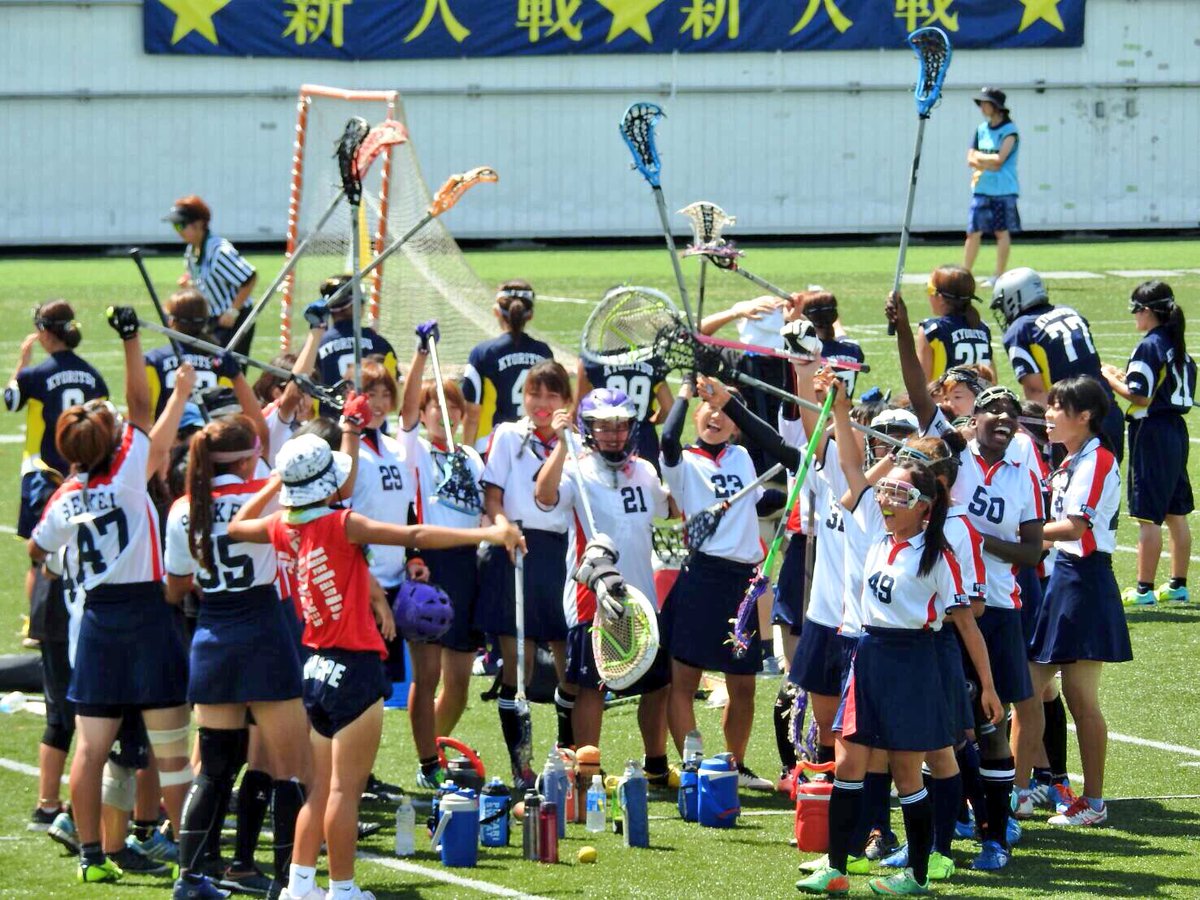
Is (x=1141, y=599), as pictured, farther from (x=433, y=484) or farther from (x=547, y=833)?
(x=547, y=833)

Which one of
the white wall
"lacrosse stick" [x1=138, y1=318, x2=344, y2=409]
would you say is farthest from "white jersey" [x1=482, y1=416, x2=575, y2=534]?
the white wall

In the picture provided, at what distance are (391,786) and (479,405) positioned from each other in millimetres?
2997

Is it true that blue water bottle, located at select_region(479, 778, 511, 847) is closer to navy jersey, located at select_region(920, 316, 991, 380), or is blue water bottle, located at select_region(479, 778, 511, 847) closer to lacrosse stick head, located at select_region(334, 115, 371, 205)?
lacrosse stick head, located at select_region(334, 115, 371, 205)

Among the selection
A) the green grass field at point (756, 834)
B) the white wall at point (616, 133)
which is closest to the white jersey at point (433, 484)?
the green grass field at point (756, 834)

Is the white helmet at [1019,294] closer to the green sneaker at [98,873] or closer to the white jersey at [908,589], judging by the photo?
the white jersey at [908,589]

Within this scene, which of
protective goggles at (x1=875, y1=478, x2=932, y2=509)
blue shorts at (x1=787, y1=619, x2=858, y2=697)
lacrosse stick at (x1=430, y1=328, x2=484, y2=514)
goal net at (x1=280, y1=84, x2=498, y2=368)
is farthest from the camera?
goal net at (x1=280, y1=84, x2=498, y2=368)

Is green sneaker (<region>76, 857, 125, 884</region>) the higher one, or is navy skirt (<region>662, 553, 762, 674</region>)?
navy skirt (<region>662, 553, 762, 674</region>)

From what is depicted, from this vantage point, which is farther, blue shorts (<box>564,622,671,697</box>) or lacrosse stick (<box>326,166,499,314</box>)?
lacrosse stick (<box>326,166,499,314</box>)

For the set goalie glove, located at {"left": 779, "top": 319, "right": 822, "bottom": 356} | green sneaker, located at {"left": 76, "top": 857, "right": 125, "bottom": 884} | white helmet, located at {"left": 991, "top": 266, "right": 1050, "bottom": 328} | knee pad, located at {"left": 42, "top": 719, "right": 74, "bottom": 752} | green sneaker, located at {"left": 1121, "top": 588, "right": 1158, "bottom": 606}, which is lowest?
green sneaker, located at {"left": 76, "top": 857, "right": 125, "bottom": 884}

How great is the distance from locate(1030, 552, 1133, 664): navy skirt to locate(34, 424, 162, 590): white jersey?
367cm

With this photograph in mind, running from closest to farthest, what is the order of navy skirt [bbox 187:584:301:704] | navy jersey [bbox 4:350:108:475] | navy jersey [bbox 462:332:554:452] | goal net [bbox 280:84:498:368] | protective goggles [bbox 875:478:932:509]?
protective goggles [bbox 875:478:932:509] → navy skirt [bbox 187:584:301:704] → navy jersey [bbox 4:350:108:475] → navy jersey [bbox 462:332:554:452] → goal net [bbox 280:84:498:368]

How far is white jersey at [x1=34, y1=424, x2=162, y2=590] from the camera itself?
24.6ft

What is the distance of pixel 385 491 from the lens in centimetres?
862

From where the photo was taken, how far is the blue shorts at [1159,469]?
39.8 feet
